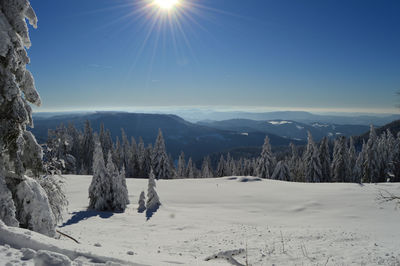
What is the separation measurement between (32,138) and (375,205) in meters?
22.4

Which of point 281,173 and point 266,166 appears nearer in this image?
point 281,173

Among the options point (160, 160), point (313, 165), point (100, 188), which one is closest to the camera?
point (100, 188)

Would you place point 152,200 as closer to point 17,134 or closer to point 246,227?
point 246,227

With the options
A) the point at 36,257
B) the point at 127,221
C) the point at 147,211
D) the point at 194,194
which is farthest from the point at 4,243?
the point at 194,194

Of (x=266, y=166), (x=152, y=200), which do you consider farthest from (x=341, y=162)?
(x=152, y=200)

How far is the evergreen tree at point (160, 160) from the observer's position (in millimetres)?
44403

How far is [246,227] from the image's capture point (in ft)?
Result: 48.1

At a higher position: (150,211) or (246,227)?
(246,227)

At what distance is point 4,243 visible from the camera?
376 cm

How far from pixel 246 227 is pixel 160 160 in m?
32.1

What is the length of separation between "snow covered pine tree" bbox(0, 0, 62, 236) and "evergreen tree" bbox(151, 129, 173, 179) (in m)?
38.5

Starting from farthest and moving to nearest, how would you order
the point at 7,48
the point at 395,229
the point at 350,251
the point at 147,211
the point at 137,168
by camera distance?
the point at 137,168 → the point at 147,211 → the point at 395,229 → the point at 350,251 → the point at 7,48

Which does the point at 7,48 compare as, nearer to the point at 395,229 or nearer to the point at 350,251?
the point at 350,251

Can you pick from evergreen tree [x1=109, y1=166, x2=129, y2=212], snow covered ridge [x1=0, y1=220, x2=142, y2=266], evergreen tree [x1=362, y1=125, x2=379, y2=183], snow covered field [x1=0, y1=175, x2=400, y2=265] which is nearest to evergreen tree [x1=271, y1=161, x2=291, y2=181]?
snow covered field [x1=0, y1=175, x2=400, y2=265]
